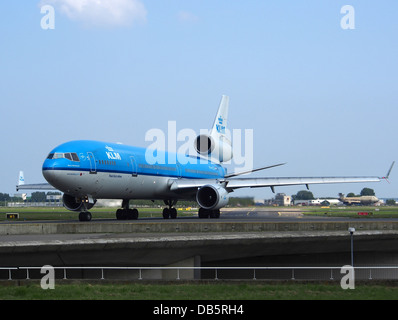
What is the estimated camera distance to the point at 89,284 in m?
17.5

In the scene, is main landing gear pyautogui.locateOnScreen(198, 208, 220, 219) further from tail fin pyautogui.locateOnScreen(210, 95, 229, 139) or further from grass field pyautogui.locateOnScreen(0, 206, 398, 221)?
tail fin pyautogui.locateOnScreen(210, 95, 229, 139)

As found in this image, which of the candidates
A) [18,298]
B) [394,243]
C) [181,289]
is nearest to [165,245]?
[181,289]

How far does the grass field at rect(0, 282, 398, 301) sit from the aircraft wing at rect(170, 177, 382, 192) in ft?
87.8

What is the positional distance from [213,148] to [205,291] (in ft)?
128

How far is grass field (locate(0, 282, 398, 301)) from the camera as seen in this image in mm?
15588

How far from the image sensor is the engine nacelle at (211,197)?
139 feet

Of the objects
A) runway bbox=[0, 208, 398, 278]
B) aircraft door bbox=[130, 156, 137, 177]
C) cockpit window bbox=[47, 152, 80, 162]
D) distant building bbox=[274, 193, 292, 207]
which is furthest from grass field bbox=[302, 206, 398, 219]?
cockpit window bbox=[47, 152, 80, 162]

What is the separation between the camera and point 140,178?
41.0 meters

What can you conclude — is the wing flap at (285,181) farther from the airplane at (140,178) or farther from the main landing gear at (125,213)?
the main landing gear at (125,213)

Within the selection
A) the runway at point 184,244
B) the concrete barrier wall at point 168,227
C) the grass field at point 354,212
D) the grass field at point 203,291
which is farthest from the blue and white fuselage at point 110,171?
the grass field at point 203,291

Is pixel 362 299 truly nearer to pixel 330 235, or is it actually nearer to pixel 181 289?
pixel 181 289

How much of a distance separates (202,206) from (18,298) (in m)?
27.9

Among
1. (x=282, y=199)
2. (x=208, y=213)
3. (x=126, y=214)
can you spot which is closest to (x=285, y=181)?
(x=208, y=213)

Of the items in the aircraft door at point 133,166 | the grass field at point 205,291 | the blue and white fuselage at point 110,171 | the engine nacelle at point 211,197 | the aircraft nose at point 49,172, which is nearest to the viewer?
the grass field at point 205,291
